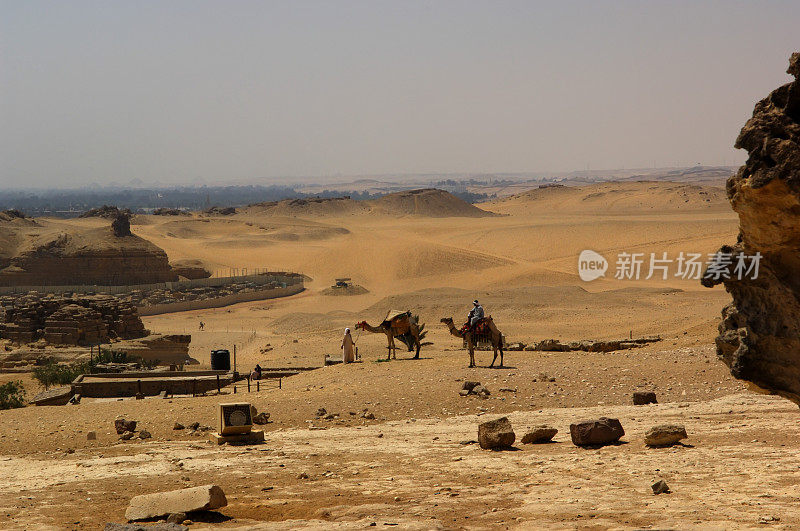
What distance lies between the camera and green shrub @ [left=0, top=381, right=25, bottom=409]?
54.3 feet

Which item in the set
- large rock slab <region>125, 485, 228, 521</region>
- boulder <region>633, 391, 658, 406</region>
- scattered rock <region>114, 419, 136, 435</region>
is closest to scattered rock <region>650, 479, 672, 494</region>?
large rock slab <region>125, 485, 228, 521</region>

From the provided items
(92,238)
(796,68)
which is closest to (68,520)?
(796,68)

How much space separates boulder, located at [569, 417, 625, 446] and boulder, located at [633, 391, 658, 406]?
3151 millimetres

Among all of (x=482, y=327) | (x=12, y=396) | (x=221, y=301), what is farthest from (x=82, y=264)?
(x=482, y=327)

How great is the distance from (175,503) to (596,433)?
512 centimetres

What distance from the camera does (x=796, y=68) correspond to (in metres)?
6.82

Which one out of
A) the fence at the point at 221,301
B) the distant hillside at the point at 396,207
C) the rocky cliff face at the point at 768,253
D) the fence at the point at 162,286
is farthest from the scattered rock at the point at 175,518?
Answer: the distant hillside at the point at 396,207

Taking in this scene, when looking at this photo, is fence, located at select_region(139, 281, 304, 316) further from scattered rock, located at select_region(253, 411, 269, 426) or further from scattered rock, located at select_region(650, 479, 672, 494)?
scattered rock, located at select_region(650, 479, 672, 494)

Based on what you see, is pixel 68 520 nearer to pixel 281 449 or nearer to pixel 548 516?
pixel 281 449

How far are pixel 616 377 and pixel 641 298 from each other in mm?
20632

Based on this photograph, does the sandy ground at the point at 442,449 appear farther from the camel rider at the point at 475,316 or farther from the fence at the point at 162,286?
the fence at the point at 162,286

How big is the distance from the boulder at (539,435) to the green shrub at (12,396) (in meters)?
11.0

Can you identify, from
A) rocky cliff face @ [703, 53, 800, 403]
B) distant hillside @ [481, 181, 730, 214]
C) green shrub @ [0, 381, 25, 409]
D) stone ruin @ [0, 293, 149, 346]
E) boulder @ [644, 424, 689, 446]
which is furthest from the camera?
distant hillside @ [481, 181, 730, 214]

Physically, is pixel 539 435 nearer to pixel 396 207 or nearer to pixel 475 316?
pixel 475 316
